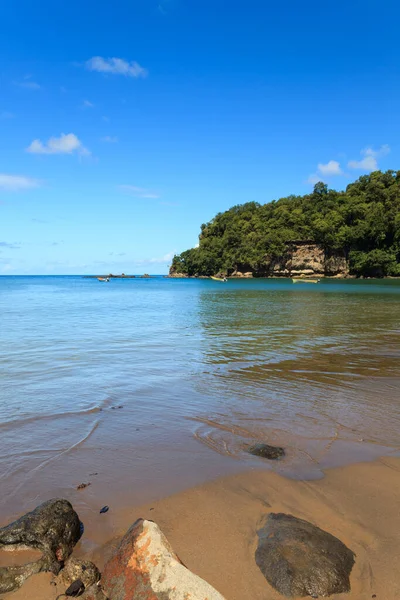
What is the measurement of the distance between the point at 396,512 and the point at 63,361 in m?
8.96

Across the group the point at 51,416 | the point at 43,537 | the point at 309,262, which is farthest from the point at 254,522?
the point at 309,262

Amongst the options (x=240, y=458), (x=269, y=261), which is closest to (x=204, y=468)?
(x=240, y=458)

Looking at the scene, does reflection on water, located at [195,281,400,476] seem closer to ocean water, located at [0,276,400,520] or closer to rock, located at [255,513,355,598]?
ocean water, located at [0,276,400,520]

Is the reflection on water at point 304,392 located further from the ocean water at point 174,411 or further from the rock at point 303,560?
the rock at point 303,560

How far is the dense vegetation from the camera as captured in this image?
3772 inches

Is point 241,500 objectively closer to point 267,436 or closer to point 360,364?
point 267,436

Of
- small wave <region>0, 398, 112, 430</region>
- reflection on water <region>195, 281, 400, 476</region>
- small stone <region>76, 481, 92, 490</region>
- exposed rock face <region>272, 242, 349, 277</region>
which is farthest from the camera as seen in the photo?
exposed rock face <region>272, 242, 349, 277</region>

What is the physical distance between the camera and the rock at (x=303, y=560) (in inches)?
111

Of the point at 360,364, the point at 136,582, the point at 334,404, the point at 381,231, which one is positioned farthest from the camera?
the point at 381,231

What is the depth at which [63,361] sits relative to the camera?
10516 mm

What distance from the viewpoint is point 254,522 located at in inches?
140

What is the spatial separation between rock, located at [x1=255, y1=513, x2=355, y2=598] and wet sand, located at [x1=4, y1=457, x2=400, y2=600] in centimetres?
7

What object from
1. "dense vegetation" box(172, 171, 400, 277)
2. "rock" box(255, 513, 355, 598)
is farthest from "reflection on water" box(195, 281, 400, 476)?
"dense vegetation" box(172, 171, 400, 277)

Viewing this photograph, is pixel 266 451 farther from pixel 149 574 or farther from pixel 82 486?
pixel 149 574
